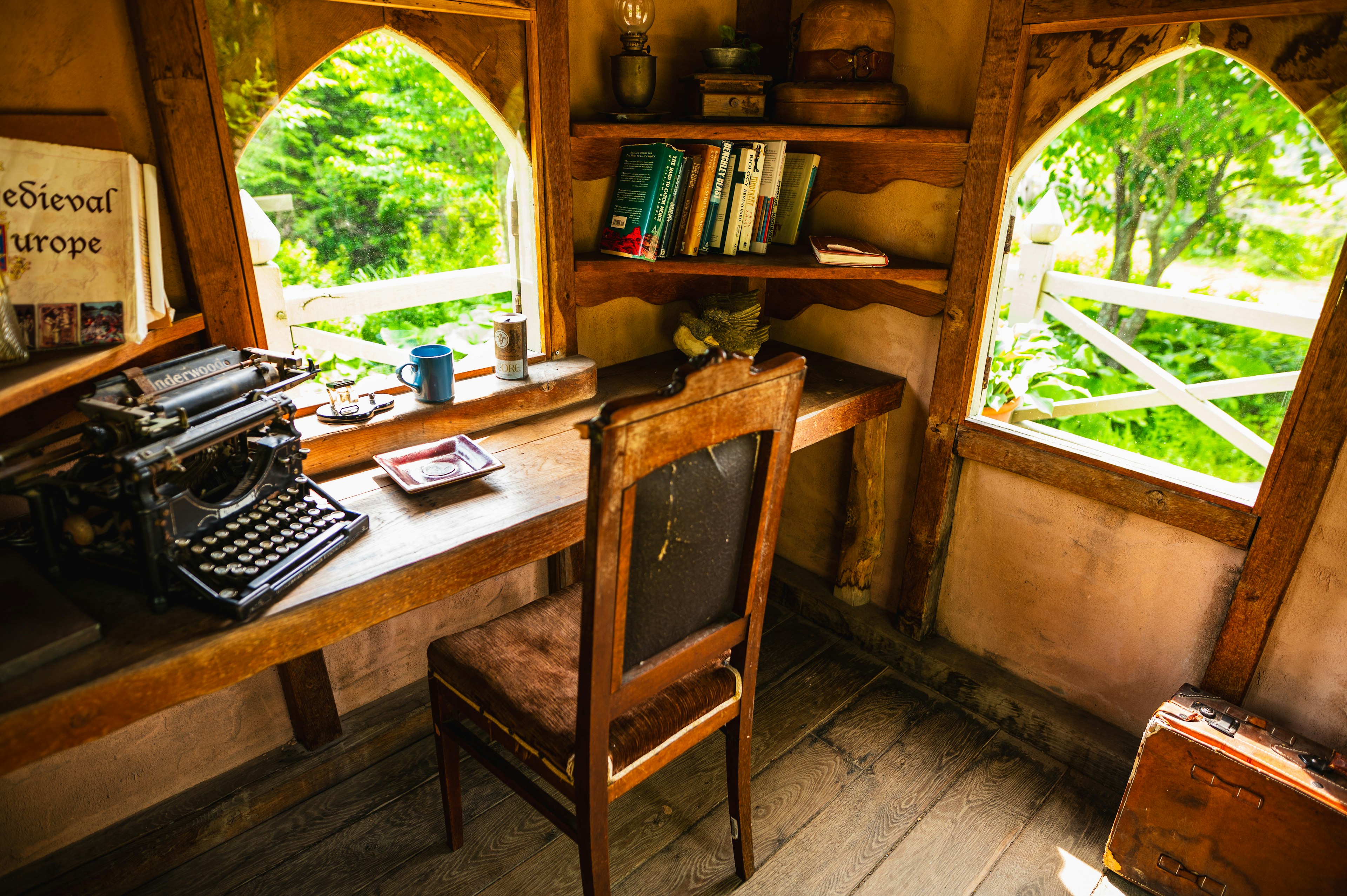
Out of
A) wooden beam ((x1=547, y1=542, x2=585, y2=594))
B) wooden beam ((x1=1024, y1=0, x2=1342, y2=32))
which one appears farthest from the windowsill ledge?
wooden beam ((x1=1024, y1=0, x2=1342, y2=32))

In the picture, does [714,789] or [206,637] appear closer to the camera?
[206,637]

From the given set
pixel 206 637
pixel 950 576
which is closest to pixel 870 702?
pixel 950 576

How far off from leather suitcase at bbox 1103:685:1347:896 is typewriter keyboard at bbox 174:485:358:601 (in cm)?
172

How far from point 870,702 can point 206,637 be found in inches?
69.7

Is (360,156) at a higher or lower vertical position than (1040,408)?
higher

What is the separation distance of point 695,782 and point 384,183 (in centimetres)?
183

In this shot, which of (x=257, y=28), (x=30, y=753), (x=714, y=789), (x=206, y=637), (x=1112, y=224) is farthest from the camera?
(x=1112, y=224)

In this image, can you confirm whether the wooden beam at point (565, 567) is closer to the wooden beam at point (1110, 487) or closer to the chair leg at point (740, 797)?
the chair leg at point (740, 797)

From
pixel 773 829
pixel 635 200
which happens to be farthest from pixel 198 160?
pixel 773 829

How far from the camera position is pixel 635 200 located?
2062 millimetres

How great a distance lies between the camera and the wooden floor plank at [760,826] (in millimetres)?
1732

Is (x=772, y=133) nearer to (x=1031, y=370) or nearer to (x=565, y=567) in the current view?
(x=1031, y=370)

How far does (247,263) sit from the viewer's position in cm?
158

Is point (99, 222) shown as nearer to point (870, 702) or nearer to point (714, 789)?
point (714, 789)
